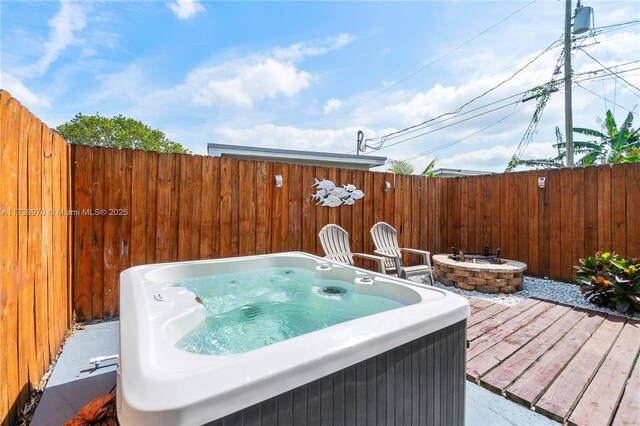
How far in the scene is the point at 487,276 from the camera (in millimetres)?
3949

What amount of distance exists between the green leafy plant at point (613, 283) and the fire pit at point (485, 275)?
0.70m

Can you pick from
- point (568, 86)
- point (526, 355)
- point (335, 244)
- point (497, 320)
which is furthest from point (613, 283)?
point (568, 86)

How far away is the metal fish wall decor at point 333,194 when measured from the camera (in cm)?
419

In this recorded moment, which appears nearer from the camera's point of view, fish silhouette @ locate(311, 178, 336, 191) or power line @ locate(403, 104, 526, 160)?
fish silhouette @ locate(311, 178, 336, 191)

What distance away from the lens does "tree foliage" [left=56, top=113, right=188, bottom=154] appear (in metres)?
12.5

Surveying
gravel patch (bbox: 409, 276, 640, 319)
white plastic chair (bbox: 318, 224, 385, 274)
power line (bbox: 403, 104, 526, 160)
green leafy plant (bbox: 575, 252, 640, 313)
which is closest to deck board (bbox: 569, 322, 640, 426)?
green leafy plant (bbox: 575, 252, 640, 313)

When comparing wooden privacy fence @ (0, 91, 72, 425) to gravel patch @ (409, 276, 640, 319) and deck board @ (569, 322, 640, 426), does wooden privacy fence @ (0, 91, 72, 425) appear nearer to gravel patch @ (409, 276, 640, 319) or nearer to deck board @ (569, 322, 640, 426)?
deck board @ (569, 322, 640, 426)

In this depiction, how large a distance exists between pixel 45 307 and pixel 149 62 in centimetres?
447

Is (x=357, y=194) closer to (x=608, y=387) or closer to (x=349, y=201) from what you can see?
(x=349, y=201)

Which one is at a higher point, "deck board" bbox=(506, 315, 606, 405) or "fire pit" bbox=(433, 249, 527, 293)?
"fire pit" bbox=(433, 249, 527, 293)

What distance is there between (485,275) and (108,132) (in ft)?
51.4

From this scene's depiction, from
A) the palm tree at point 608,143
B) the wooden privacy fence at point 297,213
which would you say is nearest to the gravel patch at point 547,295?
the wooden privacy fence at point 297,213

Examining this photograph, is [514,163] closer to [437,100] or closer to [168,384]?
[437,100]

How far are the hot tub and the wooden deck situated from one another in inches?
27.5
